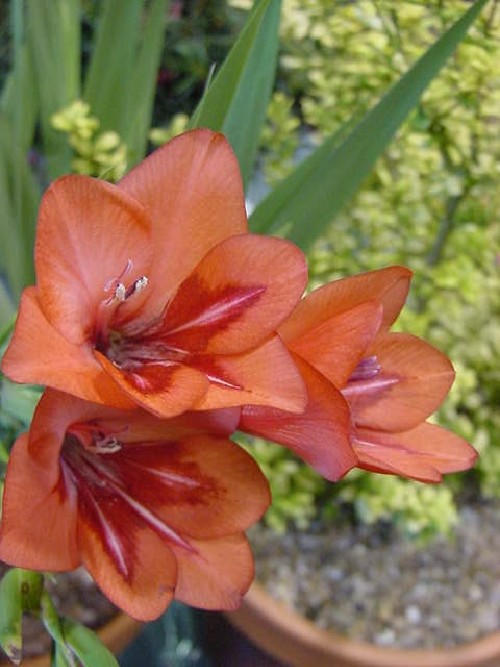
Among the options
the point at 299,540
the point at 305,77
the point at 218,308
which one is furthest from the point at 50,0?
the point at 305,77

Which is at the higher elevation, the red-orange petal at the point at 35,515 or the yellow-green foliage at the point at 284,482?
the red-orange petal at the point at 35,515

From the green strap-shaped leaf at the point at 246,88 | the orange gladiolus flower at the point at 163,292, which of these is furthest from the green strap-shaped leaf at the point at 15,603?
the green strap-shaped leaf at the point at 246,88

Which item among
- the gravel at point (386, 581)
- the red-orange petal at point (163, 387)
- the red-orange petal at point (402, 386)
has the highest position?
the red-orange petal at point (163, 387)

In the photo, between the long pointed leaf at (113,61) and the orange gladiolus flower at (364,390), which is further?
the long pointed leaf at (113,61)

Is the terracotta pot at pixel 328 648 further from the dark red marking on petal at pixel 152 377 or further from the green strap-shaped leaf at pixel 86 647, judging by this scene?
the dark red marking on petal at pixel 152 377

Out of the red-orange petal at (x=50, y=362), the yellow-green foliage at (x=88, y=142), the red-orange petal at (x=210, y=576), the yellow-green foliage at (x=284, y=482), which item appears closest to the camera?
the red-orange petal at (x=50, y=362)

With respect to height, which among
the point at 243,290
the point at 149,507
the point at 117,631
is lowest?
the point at 117,631

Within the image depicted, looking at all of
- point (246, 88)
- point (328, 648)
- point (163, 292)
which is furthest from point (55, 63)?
point (328, 648)

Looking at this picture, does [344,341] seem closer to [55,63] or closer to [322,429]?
[322,429]
